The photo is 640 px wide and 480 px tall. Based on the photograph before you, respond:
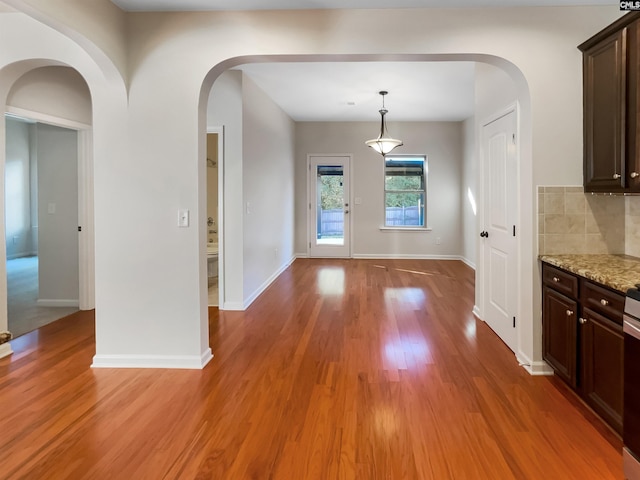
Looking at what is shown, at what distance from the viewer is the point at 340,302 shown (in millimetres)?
A: 4828

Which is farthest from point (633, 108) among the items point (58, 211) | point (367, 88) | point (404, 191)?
point (404, 191)

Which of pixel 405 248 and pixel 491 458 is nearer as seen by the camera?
pixel 491 458

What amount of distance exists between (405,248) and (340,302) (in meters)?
3.75

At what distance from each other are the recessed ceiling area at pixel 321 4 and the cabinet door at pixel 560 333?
187 centimetres

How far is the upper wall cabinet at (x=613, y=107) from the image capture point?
223cm

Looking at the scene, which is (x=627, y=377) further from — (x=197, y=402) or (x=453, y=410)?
(x=197, y=402)

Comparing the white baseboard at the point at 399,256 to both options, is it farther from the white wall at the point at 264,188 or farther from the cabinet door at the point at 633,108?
the cabinet door at the point at 633,108

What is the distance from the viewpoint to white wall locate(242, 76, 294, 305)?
468 centimetres

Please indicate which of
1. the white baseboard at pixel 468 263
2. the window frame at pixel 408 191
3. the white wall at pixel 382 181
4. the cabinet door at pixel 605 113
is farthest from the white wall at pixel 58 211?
the white baseboard at pixel 468 263

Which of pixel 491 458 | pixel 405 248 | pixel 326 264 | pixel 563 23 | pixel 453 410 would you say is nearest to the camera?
pixel 491 458

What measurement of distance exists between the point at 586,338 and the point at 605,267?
0.40 m

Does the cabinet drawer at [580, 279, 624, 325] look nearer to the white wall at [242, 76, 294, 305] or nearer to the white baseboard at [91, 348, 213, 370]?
the white baseboard at [91, 348, 213, 370]

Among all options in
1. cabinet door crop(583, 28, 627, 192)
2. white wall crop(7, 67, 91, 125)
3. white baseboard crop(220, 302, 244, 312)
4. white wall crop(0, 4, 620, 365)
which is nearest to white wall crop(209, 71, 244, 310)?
white baseboard crop(220, 302, 244, 312)

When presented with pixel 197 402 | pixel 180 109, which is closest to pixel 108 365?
pixel 197 402
